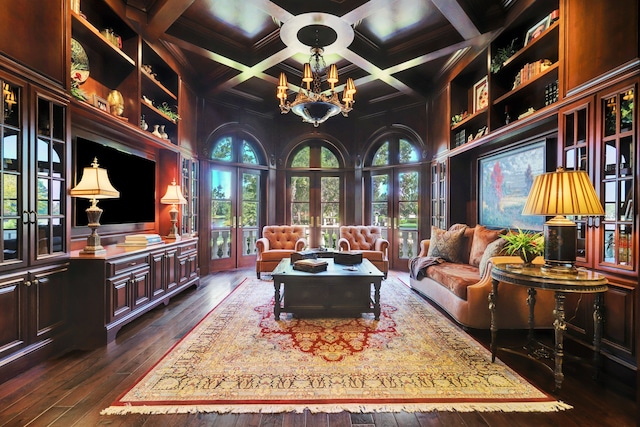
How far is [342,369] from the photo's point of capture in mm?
2277

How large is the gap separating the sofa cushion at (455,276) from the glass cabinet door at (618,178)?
3.60ft

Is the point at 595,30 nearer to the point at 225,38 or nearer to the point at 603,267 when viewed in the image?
the point at 603,267

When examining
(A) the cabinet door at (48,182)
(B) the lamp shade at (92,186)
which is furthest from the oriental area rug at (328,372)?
(B) the lamp shade at (92,186)

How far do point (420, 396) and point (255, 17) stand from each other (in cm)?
440

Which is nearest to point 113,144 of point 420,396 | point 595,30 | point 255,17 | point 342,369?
point 255,17

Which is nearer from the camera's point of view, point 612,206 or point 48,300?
point 612,206

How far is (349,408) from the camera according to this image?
6.02ft

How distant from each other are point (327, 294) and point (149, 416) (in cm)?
203

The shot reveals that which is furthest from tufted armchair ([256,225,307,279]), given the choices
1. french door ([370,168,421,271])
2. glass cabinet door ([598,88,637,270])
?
glass cabinet door ([598,88,637,270])

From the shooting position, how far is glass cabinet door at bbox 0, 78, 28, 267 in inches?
85.4

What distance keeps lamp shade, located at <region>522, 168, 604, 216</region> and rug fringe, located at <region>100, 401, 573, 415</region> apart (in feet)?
4.12

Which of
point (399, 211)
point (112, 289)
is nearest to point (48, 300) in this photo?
point (112, 289)

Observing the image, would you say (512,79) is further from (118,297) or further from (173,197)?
(118,297)

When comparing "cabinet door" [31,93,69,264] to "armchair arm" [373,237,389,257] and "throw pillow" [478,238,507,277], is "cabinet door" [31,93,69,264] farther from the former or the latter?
"armchair arm" [373,237,389,257]
